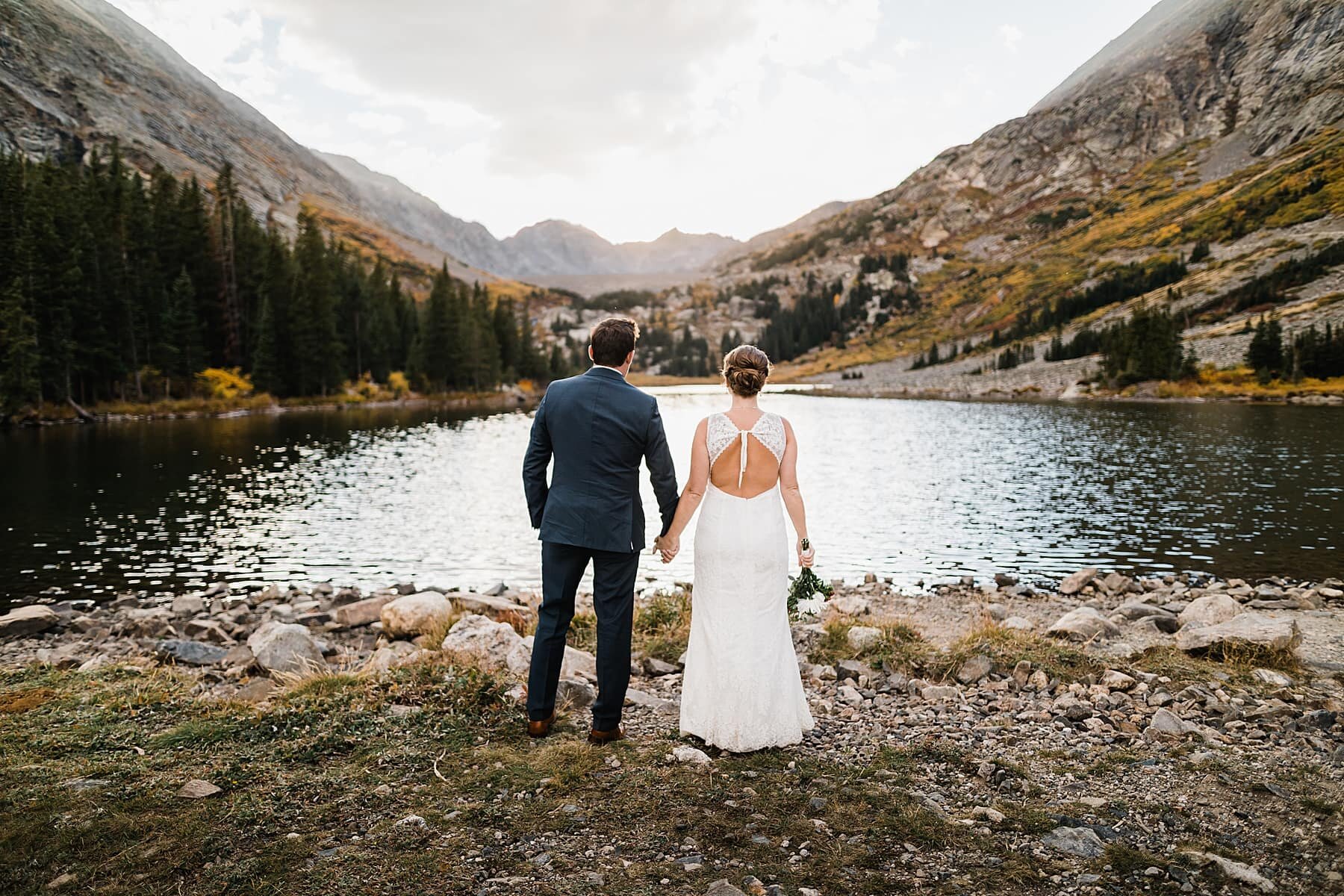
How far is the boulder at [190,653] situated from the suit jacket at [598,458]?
23.8ft

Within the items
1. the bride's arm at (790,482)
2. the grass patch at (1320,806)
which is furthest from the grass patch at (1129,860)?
the bride's arm at (790,482)

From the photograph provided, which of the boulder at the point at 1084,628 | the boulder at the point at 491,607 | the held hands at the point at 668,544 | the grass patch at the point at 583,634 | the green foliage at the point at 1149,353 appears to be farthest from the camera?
the green foliage at the point at 1149,353

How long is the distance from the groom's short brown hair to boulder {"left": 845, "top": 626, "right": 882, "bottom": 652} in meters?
5.55

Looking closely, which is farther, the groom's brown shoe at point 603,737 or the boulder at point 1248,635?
the boulder at point 1248,635

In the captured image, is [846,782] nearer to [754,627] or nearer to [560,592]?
[754,627]

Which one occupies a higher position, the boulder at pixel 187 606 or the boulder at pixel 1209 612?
the boulder at pixel 1209 612

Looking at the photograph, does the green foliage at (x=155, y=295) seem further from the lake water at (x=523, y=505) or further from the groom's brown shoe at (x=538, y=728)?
the groom's brown shoe at (x=538, y=728)

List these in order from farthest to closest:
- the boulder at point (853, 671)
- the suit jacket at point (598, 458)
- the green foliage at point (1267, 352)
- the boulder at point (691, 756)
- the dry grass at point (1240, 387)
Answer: the green foliage at point (1267, 352) < the dry grass at point (1240, 387) < the boulder at point (853, 671) < the suit jacket at point (598, 458) < the boulder at point (691, 756)

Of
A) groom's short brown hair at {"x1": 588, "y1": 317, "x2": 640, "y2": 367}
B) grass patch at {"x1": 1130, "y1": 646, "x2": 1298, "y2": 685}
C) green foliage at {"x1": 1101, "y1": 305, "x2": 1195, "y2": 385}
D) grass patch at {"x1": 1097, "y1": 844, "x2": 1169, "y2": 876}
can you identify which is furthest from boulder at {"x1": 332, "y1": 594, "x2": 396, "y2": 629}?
green foliage at {"x1": 1101, "y1": 305, "x2": 1195, "y2": 385}

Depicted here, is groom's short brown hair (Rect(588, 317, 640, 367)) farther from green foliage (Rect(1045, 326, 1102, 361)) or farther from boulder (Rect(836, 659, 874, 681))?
green foliage (Rect(1045, 326, 1102, 361))

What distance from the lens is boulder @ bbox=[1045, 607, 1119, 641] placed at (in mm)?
10172

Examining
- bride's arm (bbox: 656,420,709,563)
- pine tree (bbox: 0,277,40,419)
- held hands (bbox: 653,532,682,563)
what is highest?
pine tree (bbox: 0,277,40,419)

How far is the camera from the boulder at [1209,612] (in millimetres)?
10885

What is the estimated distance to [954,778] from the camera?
5.54 m
